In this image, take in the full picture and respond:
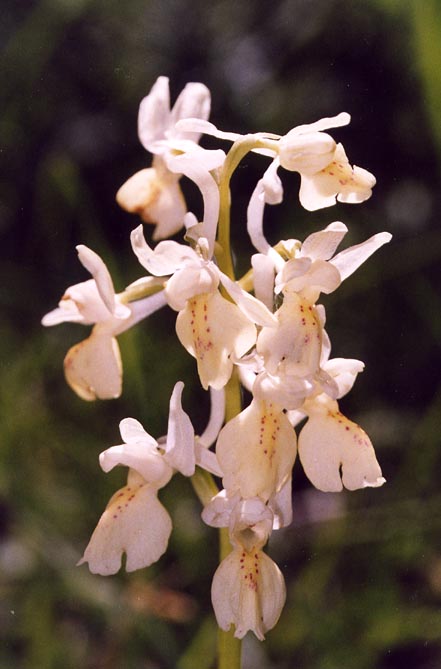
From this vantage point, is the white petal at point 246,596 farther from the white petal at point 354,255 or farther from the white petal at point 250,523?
the white petal at point 354,255

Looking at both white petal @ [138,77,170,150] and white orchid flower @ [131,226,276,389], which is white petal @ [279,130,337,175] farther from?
white petal @ [138,77,170,150]

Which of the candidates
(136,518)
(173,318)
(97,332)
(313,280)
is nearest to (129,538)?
(136,518)

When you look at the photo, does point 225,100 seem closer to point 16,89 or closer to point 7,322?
point 16,89

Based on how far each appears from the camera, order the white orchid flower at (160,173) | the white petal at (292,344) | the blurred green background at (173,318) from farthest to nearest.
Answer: the blurred green background at (173,318), the white orchid flower at (160,173), the white petal at (292,344)

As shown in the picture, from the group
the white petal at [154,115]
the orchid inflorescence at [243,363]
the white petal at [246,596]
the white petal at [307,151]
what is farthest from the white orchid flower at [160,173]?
the white petal at [246,596]

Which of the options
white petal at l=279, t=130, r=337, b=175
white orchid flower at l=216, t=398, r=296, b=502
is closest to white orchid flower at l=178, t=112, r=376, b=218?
white petal at l=279, t=130, r=337, b=175

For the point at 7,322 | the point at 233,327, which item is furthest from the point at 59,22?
the point at 233,327
